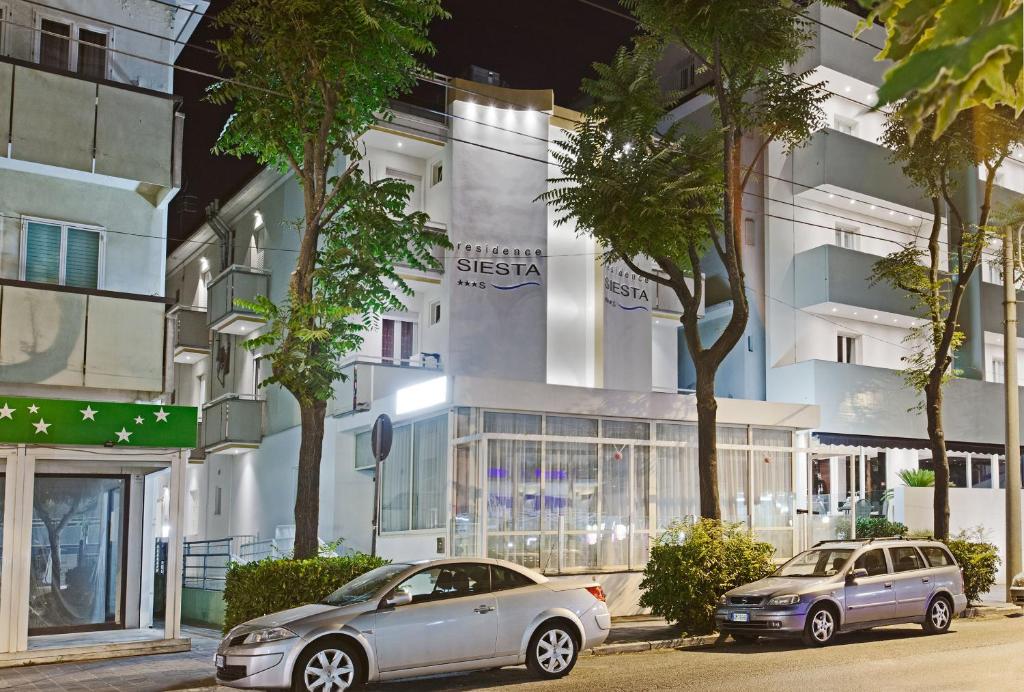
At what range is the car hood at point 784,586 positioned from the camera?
15.7 m

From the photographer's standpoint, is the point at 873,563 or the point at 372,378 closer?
the point at 873,563

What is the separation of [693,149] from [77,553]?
1270 cm

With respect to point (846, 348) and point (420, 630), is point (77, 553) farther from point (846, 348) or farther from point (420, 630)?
point (846, 348)

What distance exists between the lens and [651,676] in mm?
12781

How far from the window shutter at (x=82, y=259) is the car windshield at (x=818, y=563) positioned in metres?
12.1

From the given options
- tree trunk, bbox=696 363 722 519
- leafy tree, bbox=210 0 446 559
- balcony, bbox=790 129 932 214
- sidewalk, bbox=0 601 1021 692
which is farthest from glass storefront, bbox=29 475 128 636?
balcony, bbox=790 129 932 214

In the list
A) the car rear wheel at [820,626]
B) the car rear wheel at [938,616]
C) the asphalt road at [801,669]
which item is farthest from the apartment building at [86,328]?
the car rear wheel at [938,616]

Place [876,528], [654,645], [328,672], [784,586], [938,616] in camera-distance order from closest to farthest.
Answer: [328,672]
[784,586]
[654,645]
[938,616]
[876,528]

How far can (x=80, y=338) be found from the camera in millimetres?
16812

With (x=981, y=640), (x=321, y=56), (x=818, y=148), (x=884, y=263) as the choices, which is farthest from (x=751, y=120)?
(x=818, y=148)

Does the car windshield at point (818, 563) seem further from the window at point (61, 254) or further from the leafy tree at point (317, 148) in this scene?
the window at point (61, 254)

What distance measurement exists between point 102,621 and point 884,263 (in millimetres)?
16750

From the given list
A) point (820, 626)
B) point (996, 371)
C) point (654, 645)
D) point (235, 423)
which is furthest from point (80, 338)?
point (996, 371)

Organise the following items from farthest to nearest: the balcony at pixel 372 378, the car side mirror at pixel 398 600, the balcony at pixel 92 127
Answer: the balcony at pixel 372 378 < the balcony at pixel 92 127 < the car side mirror at pixel 398 600
